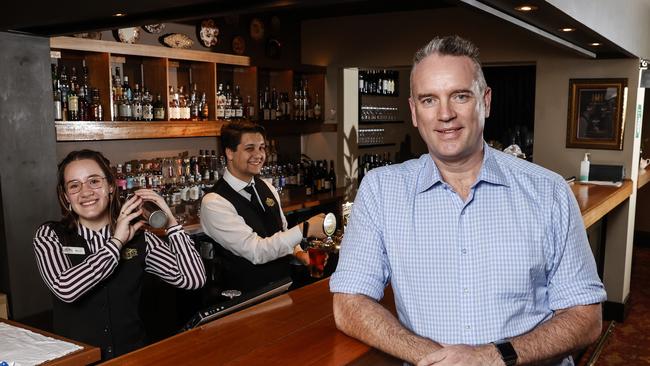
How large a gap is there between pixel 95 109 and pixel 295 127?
231cm

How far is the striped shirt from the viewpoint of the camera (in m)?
2.21

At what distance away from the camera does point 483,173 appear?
158 cm

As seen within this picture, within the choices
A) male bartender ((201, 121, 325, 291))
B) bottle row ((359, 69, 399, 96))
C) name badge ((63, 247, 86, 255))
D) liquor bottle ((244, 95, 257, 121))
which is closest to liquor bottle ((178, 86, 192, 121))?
liquor bottle ((244, 95, 257, 121))

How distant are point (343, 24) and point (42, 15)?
396 cm

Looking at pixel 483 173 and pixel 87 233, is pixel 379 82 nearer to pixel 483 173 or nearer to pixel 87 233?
pixel 87 233

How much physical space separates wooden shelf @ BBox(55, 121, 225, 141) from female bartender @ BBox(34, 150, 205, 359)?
1659 mm

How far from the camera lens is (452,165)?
63.9 inches

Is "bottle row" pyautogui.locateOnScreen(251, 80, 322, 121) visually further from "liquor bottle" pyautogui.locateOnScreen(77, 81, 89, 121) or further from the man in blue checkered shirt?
the man in blue checkered shirt

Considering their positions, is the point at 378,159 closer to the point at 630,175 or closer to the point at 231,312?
the point at 630,175

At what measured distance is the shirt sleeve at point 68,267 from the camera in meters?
2.20

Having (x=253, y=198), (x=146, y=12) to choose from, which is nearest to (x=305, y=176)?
(x=253, y=198)

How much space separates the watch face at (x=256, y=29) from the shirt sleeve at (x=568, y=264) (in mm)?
4722

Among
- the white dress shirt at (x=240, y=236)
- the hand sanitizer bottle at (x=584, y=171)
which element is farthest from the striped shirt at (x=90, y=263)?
the hand sanitizer bottle at (x=584, y=171)

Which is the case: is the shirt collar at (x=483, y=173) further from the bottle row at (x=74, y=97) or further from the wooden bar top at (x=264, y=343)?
the bottle row at (x=74, y=97)
